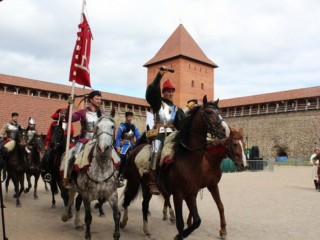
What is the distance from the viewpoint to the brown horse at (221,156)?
573 centimetres

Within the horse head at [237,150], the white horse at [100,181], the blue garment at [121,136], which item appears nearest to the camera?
the white horse at [100,181]

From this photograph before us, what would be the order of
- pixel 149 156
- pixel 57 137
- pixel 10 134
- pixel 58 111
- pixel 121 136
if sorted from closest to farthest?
pixel 149 156 < pixel 57 137 < pixel 121 136 < pixel 58 111 < pixel 10 134

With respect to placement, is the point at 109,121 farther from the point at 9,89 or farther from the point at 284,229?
the point at 9,89

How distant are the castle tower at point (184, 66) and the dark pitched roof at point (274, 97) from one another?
15.5 ft

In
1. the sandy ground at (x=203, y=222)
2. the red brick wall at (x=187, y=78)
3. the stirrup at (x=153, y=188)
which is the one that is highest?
the red brick wall at (x=187, y=78)

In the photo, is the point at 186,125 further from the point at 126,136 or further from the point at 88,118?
the point at 126,136

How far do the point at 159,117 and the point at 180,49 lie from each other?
48.3 meters

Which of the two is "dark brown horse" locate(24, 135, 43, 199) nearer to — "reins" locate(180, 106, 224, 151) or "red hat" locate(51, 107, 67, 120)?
"red hat" locate(51, 107, 67, 120)

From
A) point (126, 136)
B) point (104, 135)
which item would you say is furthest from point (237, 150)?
point (126, 136)

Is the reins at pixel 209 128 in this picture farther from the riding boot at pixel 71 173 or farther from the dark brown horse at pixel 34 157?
the dark brown horse at pixel 34 157

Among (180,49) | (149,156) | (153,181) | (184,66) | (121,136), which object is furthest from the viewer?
(180,49)

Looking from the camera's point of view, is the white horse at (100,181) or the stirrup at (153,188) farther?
the stirrup at (153,188)

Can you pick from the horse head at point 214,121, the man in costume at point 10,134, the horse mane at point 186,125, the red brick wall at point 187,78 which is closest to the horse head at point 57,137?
the man in costume at point 10,134

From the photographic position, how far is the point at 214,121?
15.0 feet
